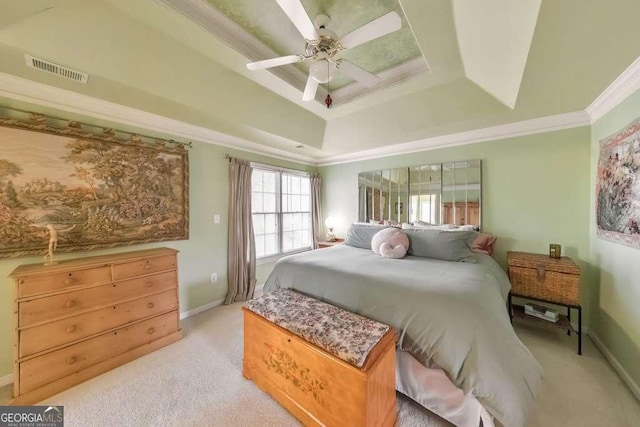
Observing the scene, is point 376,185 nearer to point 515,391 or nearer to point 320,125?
point 320,125

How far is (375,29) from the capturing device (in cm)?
136

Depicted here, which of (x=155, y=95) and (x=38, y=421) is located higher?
(x=155, y=95)

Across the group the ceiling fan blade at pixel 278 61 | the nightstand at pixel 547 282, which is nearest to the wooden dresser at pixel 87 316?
the ceiling fan blade at pixel 278 61

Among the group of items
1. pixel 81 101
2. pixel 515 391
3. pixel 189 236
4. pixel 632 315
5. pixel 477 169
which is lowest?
pixel 515 391

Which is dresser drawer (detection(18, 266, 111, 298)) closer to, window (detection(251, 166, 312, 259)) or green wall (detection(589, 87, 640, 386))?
window (detection(251, 166, 312, 259))

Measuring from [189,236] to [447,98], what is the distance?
3.40 m

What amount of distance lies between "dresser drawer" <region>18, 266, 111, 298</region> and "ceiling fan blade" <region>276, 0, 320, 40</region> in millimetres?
2373

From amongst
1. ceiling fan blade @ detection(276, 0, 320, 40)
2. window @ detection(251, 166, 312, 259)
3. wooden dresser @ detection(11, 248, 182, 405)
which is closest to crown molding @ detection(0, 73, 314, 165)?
window @ detection(251, 166, 312, 259)

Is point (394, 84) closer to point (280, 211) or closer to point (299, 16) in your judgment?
point (299, 16)

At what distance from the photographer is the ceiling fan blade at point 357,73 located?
1626mm

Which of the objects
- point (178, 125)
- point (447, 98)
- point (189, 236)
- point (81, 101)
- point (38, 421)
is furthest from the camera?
point (189, 236)

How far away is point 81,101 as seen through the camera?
1.97m

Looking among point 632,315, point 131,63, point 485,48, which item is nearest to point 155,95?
point 131,63

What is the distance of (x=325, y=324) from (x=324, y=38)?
1898 millimetres
